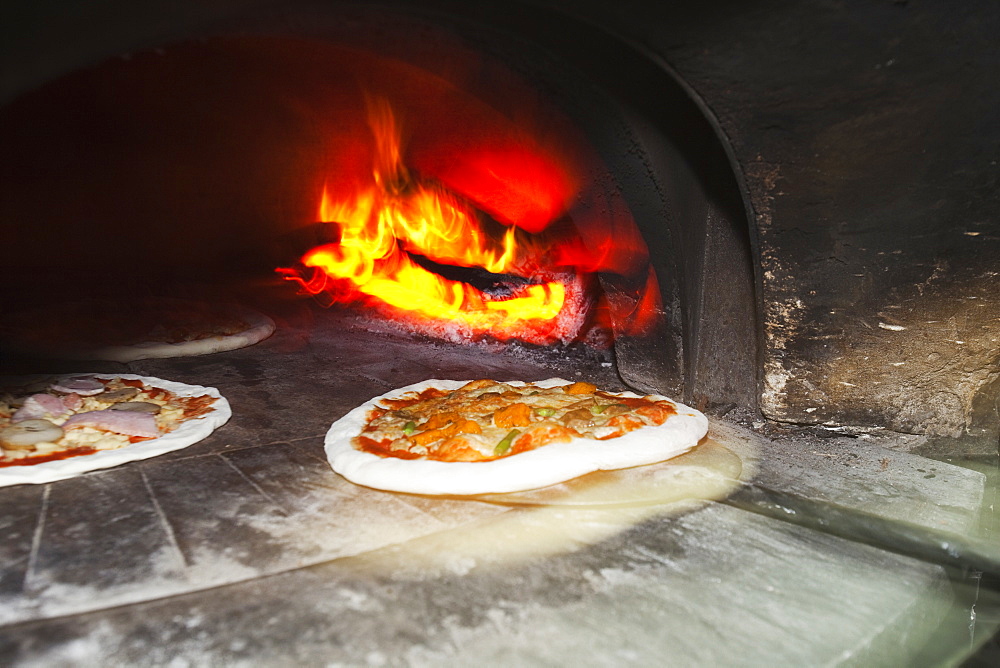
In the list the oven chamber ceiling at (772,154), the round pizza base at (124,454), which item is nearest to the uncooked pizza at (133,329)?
the round pizza base at (124,454)

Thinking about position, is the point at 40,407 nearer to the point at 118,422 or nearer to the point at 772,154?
the point at 118,422

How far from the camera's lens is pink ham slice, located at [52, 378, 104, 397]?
3254 mm

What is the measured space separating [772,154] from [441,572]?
2132mm

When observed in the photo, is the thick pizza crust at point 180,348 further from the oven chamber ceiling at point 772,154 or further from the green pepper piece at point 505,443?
the green pepper piece at point 505,443

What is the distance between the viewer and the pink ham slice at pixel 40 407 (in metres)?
2.92

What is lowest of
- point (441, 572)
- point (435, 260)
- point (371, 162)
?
point (441, 572)

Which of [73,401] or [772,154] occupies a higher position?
[772,154]

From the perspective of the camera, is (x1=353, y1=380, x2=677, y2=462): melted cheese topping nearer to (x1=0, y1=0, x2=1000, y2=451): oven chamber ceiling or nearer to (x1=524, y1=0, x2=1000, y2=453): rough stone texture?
(x1=0, y1=0, x2=1000, y2=451): oven chamber ceiling

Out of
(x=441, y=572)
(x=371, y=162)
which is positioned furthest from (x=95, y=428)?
(x=371, y=162)

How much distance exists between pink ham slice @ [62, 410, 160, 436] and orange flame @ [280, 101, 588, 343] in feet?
8.87

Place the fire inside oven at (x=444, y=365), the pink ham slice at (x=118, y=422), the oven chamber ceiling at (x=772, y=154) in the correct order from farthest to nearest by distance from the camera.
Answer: the pink ham slice at (x=118, y=422) < the oven chamber ceiling at (x=772, y=154) < the fire inside oven at (x=444, y=365)

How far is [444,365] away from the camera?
4.47m

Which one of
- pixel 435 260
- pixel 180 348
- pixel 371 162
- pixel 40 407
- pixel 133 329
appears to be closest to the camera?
pixel 40 407

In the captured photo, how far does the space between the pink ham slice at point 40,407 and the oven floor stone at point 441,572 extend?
2.28 feet
